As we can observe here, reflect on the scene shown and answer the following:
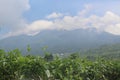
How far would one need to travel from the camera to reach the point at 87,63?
9.13 metres

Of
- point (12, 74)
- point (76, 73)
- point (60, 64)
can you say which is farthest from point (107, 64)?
point (12, 74)

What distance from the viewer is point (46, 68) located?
7.29 meters

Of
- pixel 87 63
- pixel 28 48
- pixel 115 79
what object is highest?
pixel 28 48

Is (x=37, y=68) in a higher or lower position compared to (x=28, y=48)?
lower

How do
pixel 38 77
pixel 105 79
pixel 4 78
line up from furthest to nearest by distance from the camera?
1. pixel 105 79
2. pixel 38 77
3. pixel 4 78

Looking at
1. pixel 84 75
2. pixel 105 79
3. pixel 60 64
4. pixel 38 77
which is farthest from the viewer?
pixel 105 79

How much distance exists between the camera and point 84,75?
8711mm

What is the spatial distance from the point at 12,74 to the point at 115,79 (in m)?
4.55

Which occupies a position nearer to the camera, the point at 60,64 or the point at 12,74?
the point at 12,74

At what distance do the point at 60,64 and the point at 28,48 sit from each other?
100cm

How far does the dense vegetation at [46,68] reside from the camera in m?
6.81

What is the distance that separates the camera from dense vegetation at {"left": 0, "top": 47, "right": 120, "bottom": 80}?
268 inches

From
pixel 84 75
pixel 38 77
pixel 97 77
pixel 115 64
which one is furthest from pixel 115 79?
pixel 38 77

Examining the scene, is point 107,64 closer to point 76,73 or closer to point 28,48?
point 76,73
